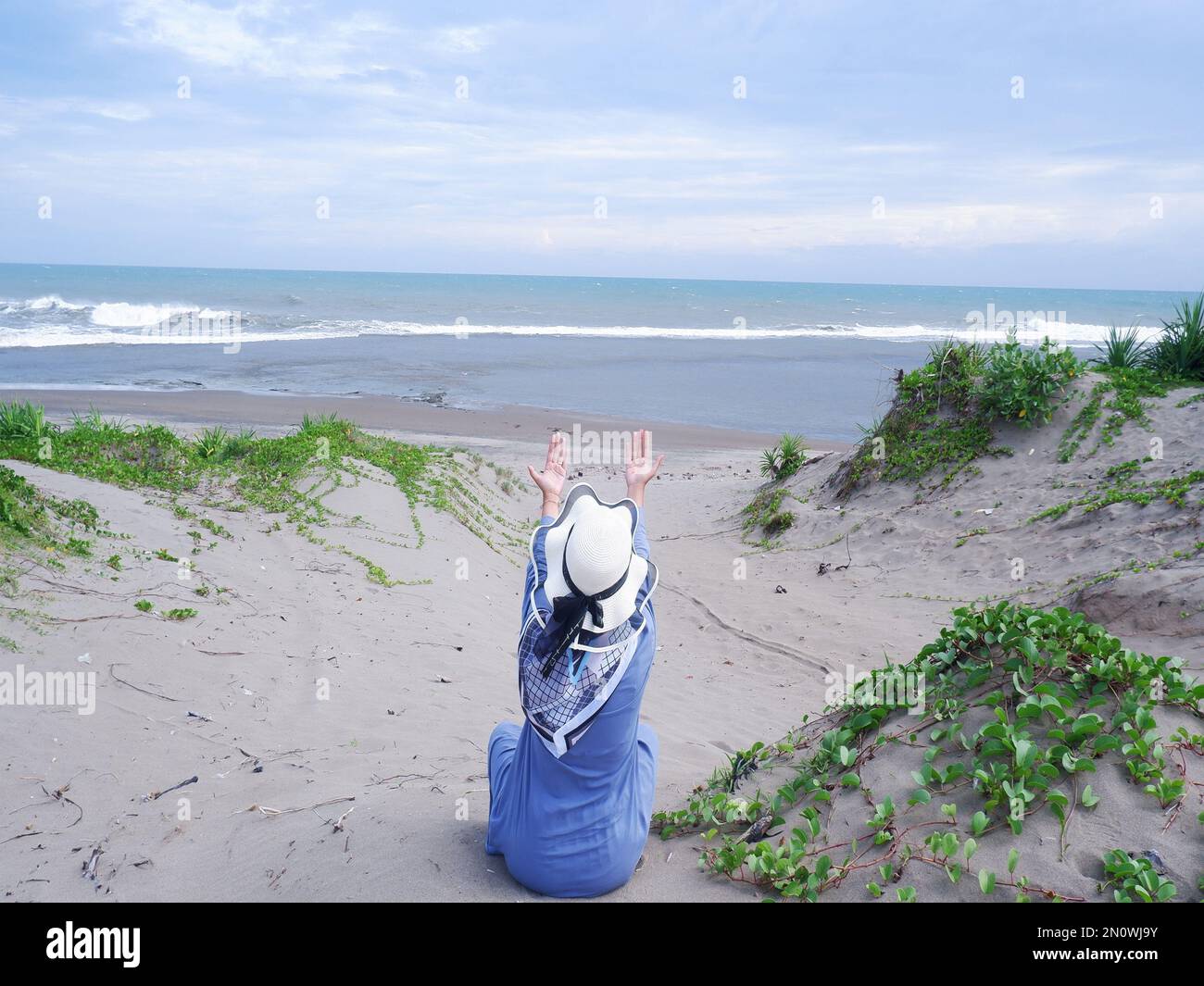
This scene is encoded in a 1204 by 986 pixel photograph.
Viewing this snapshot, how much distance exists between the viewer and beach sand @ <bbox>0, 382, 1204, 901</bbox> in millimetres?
3389

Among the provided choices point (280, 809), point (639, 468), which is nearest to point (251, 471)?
point (280, 809)

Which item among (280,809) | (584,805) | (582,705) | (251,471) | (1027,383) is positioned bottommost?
(280,809)

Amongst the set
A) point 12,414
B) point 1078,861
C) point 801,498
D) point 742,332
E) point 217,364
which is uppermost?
point 742,332

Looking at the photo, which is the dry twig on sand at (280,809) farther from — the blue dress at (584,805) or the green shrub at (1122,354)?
the green shrub at (1122,354)

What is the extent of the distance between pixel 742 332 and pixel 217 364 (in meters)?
26.2

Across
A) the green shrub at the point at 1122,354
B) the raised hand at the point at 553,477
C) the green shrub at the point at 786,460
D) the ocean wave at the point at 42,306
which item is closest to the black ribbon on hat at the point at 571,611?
the raised hand at the point at 553,477

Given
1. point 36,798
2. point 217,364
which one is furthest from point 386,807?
point 217,364

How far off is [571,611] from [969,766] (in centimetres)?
166

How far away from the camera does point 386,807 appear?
388 cm

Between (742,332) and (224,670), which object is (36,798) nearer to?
(224,670)

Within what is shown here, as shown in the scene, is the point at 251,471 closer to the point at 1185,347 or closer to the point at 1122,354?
the point at 1122,354

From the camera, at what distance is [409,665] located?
6004mm

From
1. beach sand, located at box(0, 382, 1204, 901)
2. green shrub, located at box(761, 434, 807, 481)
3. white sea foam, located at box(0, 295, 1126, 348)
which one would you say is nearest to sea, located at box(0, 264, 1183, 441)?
white sea foam, located at box(0, 295, 1126, 348)

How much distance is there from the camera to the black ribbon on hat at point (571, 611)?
2.70 m
